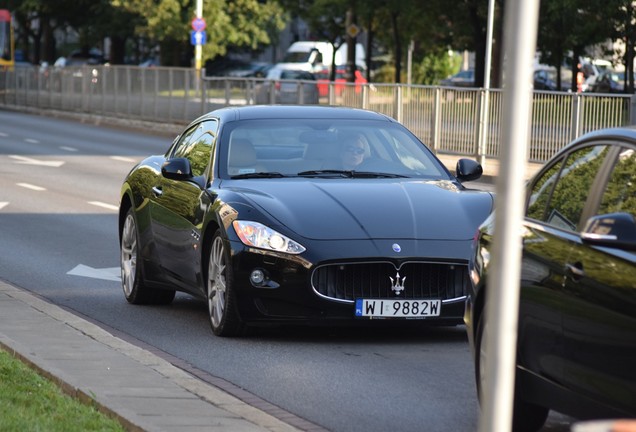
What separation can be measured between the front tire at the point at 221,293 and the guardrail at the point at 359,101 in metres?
16.3

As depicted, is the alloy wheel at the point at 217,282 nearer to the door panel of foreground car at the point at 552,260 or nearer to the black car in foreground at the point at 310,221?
the black car in foreground at the point at 310,221

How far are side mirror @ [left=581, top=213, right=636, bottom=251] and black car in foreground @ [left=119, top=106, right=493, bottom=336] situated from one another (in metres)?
2.62

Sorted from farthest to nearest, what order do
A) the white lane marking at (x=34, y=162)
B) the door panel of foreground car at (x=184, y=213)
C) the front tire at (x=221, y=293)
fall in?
the white lane marking at (x=34, y=162) < the door panel of foreground car at (x=184, y=213) < the front tire at (x=221, y=293)

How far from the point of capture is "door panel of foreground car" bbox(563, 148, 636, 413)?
5.69 m

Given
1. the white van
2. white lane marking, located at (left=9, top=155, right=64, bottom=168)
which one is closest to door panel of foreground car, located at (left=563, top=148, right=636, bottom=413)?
white lane marking, located at (left=9, top=155, right=64, bottom=168)

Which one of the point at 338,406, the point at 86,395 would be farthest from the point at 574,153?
the point at 86,395

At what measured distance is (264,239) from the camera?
9.37 metres

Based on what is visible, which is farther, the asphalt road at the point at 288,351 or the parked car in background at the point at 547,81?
the parked car in background at the point at 547,81

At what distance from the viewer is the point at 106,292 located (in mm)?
12453

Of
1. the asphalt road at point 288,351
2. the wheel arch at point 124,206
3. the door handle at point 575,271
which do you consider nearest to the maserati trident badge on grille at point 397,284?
the asphalt road at point 288,351

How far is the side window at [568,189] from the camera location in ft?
21.2

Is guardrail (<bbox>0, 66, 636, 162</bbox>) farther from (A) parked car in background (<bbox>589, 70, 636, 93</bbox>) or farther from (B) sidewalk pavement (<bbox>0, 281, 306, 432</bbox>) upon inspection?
(B) sidewalk pavement (<bbox>0, 281, 306, 432</bbox>)

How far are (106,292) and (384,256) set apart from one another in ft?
12.5

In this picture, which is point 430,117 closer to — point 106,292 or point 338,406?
point 106,292
